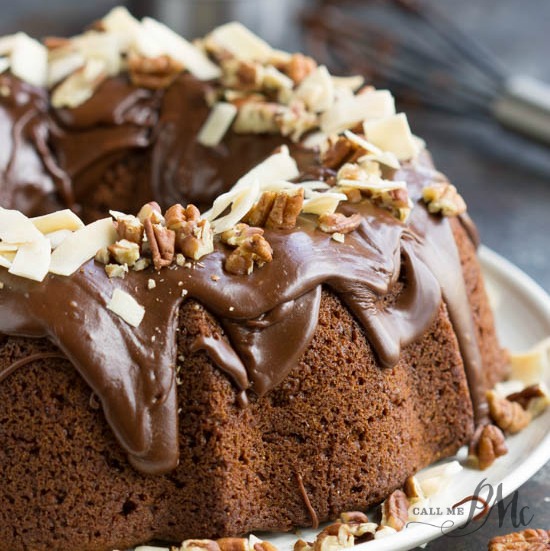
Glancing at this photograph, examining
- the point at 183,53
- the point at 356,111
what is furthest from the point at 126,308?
the point at 183,53

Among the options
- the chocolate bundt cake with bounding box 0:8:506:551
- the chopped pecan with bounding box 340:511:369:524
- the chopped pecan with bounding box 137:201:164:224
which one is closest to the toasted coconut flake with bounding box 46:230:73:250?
the chocolate bundt cake with bounding box 0:8:506:551

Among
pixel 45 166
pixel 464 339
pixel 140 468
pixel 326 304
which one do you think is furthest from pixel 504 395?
pixel 45 166

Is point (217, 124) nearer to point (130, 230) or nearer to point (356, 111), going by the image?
point (356, 111)

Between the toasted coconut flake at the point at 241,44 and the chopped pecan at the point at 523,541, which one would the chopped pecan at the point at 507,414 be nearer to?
the chopped pecan at the point at 523,541

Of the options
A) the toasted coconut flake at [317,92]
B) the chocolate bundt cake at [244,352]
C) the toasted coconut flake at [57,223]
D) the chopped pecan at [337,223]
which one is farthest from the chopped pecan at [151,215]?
the toasted coconut flake at [317,92]

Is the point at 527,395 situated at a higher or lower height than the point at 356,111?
lower

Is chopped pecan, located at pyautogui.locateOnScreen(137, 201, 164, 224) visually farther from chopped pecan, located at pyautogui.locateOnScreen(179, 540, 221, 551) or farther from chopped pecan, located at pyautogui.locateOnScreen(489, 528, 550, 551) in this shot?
chopped pecan, located at pyautogui.locateOnScreen(489, 528, 550, 551)

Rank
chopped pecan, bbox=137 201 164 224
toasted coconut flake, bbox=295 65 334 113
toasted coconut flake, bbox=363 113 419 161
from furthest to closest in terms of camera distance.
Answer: toasted coconut flake, bbox=295 65 334 113
toasted coconut flake, bbox=363 113 419 161
chopped pecan, bbox=137 201 164 224
